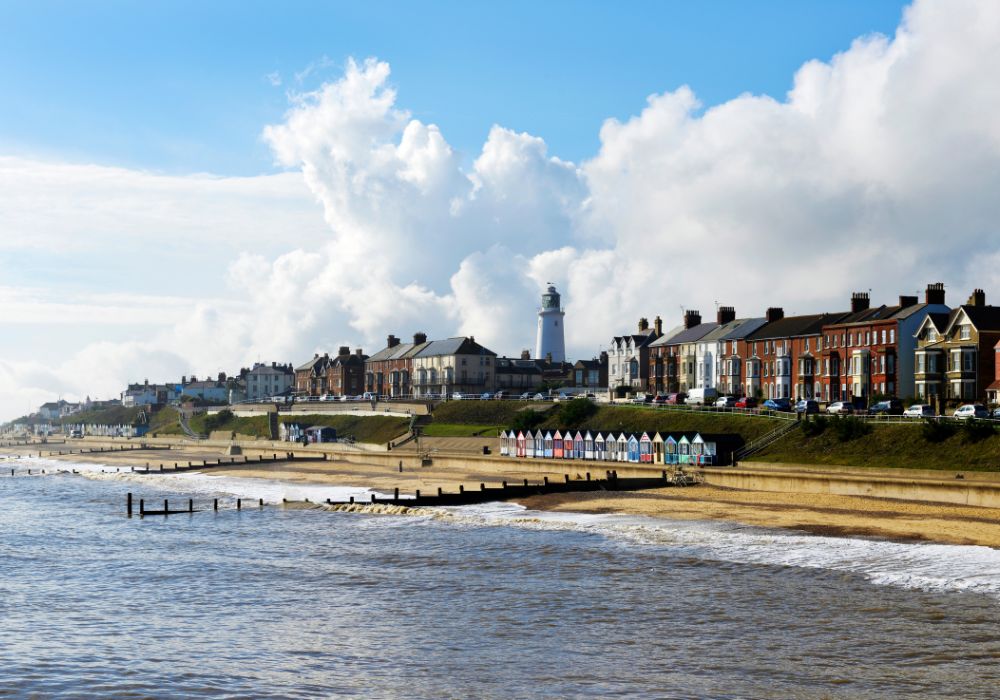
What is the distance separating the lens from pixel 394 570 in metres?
40.6

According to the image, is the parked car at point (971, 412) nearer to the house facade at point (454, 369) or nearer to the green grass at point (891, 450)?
the green grass at point (891, 450)

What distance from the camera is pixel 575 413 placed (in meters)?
114

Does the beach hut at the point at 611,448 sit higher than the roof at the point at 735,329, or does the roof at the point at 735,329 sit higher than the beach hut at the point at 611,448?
the roof at the point at 735,329

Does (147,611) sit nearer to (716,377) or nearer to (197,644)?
(197,644)

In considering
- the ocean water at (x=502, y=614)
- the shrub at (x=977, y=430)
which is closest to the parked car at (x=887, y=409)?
the shrub at (x=977, y=430)

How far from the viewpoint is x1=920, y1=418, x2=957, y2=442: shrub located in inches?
2683

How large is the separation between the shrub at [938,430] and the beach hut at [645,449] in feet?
72.0

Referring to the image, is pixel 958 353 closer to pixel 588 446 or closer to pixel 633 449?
pixel 633 449

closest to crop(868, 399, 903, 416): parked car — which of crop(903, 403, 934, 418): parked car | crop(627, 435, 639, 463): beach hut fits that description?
crop(903, 403, 934, 418): parked car

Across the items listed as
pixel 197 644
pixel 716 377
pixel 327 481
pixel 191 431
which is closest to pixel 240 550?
pixel 197 644

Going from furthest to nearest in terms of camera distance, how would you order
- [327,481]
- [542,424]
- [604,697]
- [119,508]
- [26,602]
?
[542,424]
[327,481]
[119,508]
[26,602]
[604,697]

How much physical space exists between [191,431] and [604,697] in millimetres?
176880

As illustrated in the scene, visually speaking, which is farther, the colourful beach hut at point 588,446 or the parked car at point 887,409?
the colourful beach hut at point 588,446

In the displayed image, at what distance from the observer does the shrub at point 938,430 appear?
68144mm
